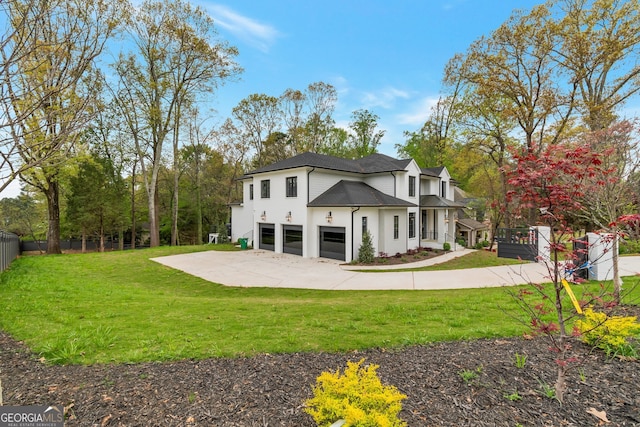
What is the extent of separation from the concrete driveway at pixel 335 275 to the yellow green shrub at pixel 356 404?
6.84 metres

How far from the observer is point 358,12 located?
12320mm

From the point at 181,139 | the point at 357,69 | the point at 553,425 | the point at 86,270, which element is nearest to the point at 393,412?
the point at 553,425

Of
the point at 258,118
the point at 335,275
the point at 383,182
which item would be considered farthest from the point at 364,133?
the point at 335,275

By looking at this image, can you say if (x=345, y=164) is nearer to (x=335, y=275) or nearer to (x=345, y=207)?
(x=345, y=207)

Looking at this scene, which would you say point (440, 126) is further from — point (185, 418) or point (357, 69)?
point (185, 418)

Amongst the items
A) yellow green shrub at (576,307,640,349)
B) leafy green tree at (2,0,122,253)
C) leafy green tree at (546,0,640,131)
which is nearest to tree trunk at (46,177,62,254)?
leafy green tree at (2,0,122,253)

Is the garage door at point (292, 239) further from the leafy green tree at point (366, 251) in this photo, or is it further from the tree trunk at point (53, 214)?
the tree trunk at point (53, 214)

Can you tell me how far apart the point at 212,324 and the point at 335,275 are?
6.79 m

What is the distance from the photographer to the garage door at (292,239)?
1656 centimetres

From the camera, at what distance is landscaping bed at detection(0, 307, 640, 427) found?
2.38 metres

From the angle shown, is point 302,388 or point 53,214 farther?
point 53,214

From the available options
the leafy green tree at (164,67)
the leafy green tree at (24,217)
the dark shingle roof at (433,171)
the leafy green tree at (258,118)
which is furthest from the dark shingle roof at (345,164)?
the leafy green tree at (24,217)

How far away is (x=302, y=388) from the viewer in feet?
9.21

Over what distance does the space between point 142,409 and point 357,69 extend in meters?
20.0
